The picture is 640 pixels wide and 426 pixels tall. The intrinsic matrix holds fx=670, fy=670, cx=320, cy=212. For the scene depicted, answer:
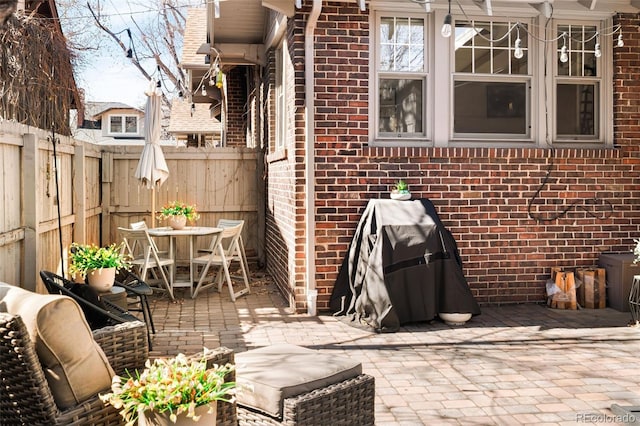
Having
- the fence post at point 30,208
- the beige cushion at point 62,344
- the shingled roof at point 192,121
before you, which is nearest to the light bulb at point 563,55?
the fence post at point 30,208

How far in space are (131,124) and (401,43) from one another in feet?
99.9

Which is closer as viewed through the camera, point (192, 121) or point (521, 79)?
point (521, 79)

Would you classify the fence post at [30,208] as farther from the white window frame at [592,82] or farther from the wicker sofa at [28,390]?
the white window frame at [592,82]

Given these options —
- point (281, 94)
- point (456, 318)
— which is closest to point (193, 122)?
point (281, 94)

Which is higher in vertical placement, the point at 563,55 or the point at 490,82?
the point at 563,55

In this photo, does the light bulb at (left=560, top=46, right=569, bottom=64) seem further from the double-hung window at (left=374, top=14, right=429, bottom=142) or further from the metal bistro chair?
the metal bistro chair

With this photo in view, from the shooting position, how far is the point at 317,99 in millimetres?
6727

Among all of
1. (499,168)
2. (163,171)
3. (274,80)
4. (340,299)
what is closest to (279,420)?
(340,299)

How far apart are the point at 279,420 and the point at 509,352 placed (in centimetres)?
284

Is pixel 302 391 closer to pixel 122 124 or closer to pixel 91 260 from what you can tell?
pixel 91 260

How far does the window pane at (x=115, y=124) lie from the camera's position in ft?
115

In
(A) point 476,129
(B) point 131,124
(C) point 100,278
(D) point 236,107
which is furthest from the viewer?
(B) point 131,124

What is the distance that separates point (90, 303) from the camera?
4219mm

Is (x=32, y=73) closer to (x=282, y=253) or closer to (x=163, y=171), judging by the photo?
(x=163, y=171)
